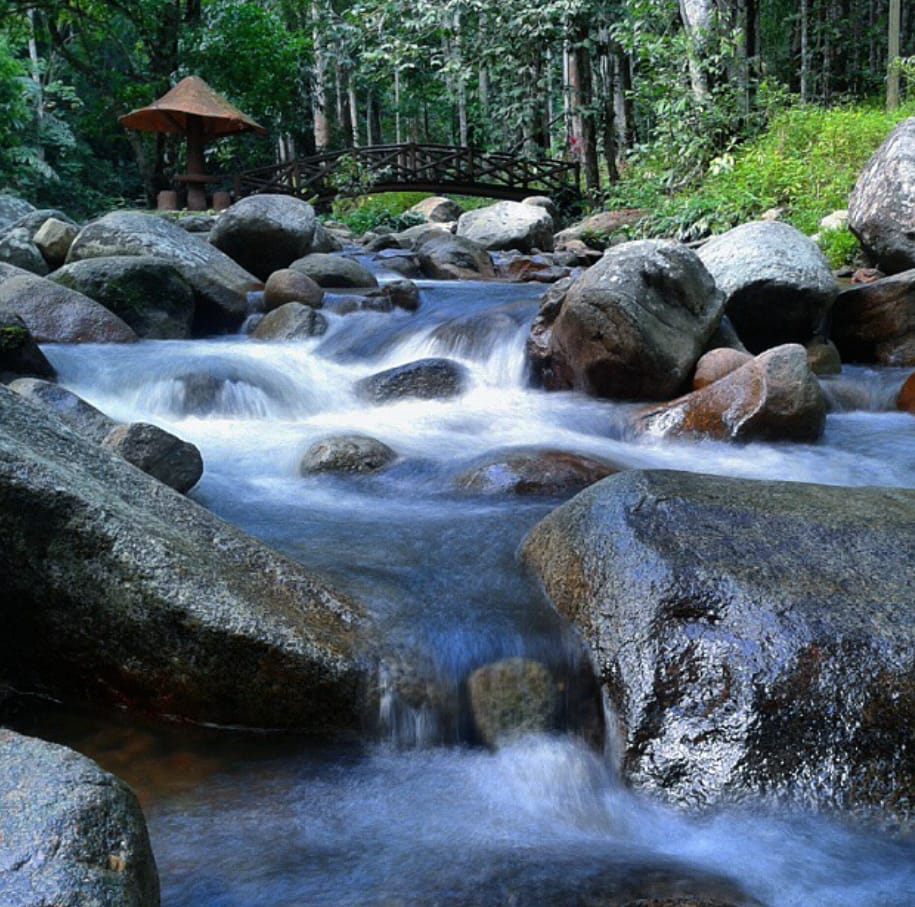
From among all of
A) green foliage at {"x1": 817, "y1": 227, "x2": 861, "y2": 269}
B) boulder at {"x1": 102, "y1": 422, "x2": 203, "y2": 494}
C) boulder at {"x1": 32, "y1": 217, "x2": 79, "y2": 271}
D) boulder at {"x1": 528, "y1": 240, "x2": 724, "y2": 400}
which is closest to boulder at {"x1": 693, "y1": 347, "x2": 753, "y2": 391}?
boulder at {"x1": 528, "y1": 240, "x2": 724, "y2": 400}

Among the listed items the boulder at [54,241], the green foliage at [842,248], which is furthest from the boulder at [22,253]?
the green foliage at [842,248]

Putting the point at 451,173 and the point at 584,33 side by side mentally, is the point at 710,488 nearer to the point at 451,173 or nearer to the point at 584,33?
the point at 584,33

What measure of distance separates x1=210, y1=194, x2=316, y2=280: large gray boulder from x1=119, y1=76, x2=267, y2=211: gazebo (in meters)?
9.36

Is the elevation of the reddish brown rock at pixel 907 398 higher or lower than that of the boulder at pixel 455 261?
lower

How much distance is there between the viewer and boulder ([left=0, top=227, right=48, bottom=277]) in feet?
32.7

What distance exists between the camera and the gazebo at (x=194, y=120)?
66.1ft

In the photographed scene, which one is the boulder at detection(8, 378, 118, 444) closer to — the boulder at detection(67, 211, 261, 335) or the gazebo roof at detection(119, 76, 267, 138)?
the boulder at detection(67, 211, 261, 335)

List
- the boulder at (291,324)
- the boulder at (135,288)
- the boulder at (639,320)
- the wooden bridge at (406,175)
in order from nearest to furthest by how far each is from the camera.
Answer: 1. the boulder at (639,320)
2. the boulder at (135,288)
3. the boulder at (291,324)
4. the wooden bridge at (406,175)

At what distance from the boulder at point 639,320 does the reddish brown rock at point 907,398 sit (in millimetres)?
1468

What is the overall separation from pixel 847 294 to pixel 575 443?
3.50m

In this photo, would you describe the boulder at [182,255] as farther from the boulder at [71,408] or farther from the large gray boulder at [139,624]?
the large gray boulder at [139,624]

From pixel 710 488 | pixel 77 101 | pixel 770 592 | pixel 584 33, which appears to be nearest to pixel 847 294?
pixel 710 488

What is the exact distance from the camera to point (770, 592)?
2.97m

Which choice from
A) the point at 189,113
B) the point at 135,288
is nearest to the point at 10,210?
the point at 135,288
